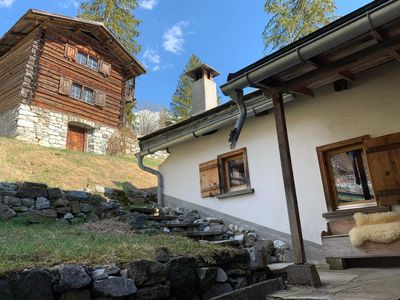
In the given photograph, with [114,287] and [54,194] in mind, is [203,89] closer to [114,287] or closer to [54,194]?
[54,194]

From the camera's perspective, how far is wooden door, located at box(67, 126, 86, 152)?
14.8m

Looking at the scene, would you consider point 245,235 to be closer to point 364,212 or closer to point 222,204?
point 222,204

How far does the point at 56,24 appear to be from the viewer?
1504 centimetres

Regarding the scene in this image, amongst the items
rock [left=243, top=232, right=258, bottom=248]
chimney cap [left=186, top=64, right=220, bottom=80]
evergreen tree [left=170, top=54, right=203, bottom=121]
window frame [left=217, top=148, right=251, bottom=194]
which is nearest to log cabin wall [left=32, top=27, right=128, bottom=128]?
evergreen tree [left=170, top=54, right=203, bottom=121]

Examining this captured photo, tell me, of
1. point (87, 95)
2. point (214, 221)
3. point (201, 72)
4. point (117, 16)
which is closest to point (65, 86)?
point (87, 95)

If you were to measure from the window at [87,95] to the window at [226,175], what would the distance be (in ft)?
34.9

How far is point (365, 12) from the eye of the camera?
3.11 meters

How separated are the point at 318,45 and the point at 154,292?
111 inches

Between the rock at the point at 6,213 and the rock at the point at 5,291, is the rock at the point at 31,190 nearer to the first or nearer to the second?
the rock at the point at 6,213

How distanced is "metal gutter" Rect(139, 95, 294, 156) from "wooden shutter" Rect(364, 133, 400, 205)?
1664 mm

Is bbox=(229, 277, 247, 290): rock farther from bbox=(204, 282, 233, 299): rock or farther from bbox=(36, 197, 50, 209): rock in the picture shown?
bbox=(36, 197, 50, 209): rock

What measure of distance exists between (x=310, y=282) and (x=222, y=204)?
3783mm

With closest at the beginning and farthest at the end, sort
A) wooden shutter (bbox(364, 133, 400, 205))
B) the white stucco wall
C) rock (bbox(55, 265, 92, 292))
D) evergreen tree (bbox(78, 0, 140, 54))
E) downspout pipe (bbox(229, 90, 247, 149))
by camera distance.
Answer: rock (bbox(55, 265, 92, 292))
downspout pipe (bbox(229, 90, 247, 149))
wooden shutter (bbox(364, 133, 400, 205))
the white stucco wall
evergreen tree (bbox(78, 0, 140, 54))

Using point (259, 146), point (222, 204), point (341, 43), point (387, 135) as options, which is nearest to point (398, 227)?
point (387, 135)
